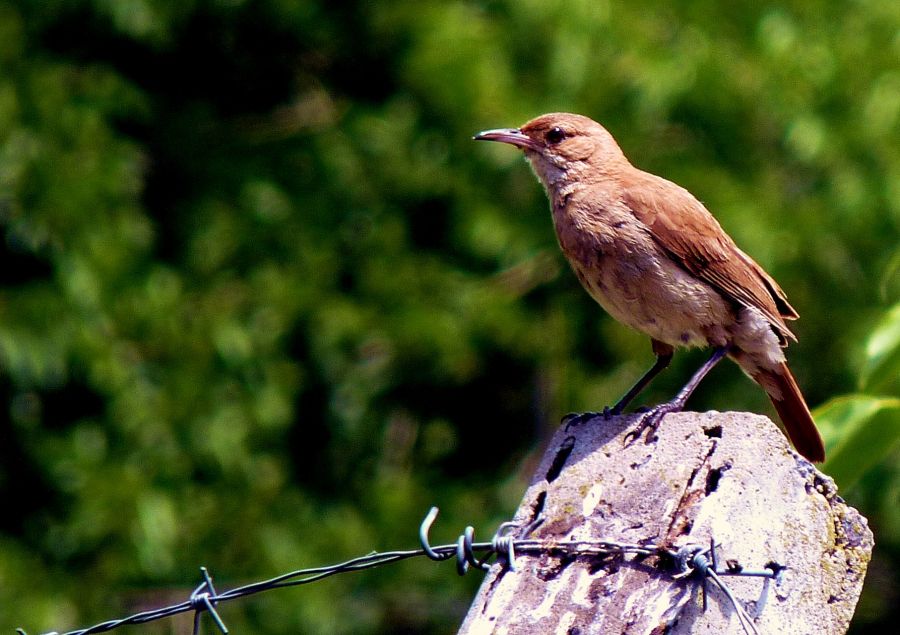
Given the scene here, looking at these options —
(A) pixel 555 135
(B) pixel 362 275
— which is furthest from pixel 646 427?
(B) pixel 362 275

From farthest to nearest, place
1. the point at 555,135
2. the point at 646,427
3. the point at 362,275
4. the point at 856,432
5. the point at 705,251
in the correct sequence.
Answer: the point at 362,275 → the point at 555,135 → the point at 705,251 → the point at 856,432 → the point at 646,427

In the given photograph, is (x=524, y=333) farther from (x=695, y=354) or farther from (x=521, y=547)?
(x=521, y=547)

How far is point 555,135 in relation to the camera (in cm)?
552

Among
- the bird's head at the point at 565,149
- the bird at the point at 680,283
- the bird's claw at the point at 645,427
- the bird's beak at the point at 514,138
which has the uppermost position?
the bird's beak at the point at 514,138

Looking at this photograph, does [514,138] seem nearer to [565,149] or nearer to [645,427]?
[565,149]

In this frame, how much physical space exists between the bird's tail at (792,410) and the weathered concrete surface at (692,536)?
1.50 metres

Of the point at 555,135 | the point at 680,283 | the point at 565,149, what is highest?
the point at 555,135

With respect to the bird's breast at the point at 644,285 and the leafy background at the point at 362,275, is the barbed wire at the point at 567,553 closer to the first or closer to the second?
the bird's breast at the point at 644,285

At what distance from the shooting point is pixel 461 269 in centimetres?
879

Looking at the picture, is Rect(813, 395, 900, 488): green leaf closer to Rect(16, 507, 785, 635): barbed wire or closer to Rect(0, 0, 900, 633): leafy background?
Rect(16, 507, 785, 635): barbed wire

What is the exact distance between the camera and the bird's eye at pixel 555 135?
5.48 metres

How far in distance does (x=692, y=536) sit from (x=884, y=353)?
1044 millimetres

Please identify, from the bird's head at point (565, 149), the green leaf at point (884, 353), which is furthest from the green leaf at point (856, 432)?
the bird's head at point (565, 149)

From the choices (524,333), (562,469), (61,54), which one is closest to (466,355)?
(524,333)
